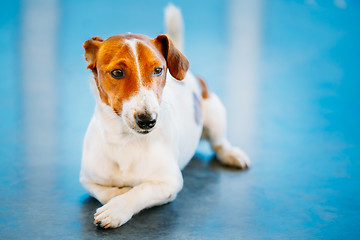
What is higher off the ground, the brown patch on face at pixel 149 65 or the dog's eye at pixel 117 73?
the brown patch on face at pixel 149 65

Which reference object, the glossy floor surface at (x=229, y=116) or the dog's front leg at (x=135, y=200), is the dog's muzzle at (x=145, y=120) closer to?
the dog's front leg at (x=135, y=200)

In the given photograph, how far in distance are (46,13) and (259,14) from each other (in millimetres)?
3451

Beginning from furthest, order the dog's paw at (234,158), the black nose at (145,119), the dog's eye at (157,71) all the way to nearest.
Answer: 1. the dog's paw at (234,158)
2. the dog's eye at (157,71)
3. the black nose at (145,119)

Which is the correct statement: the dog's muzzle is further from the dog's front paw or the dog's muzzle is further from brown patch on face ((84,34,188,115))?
the dog's front paw

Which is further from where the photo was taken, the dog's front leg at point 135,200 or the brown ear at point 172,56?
the brown ear at point 172,56

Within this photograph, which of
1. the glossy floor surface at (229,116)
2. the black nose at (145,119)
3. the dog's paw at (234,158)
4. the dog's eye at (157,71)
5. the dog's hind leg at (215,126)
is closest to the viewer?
the black nose at (145,119)

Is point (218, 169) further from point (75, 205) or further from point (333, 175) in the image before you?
point (75, 205)

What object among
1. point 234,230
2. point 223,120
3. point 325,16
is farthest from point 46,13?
point 234,230

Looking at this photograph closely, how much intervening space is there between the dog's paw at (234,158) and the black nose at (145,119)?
120cm

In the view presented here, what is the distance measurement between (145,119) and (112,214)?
0.50 m

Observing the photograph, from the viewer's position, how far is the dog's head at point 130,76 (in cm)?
264

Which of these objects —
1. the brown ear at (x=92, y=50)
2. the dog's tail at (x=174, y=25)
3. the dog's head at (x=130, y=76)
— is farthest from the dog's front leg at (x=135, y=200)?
the dog's tail at (x=174, y=25)

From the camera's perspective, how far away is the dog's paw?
3.69 m

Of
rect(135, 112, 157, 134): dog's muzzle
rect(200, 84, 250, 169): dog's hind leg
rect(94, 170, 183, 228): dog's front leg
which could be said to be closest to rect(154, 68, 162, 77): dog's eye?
rect(135, 112, 157, 134): dog's muzzle
